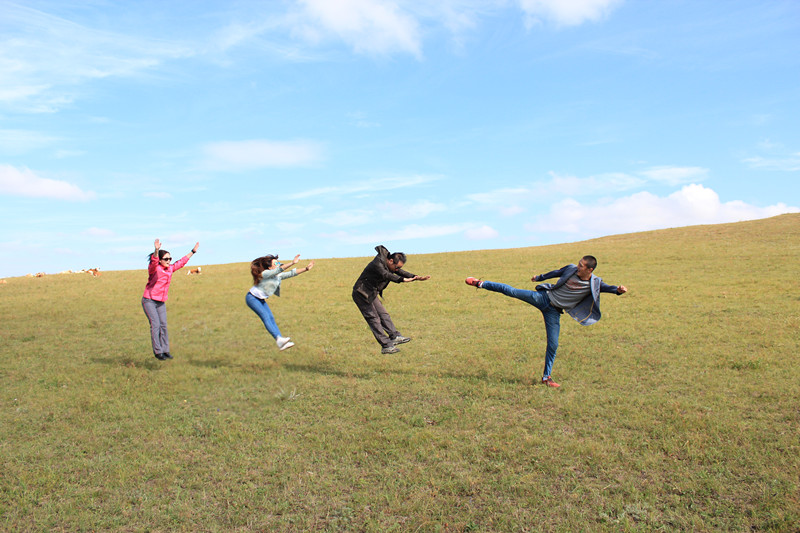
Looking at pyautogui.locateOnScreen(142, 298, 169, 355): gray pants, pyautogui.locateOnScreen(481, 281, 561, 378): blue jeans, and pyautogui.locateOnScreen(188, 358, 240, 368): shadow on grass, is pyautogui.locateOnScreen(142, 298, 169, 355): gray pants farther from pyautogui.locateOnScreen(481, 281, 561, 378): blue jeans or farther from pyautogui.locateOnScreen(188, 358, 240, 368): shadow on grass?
pyautogui.locateOnScreen(481, 281, 561, 378): blue jeans

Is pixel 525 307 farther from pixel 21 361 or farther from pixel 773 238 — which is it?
pixel 773 238

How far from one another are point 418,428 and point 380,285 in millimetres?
4891

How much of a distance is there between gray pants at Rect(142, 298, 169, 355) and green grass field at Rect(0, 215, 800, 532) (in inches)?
29.4

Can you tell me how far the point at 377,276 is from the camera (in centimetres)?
1334

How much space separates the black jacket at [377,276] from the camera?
13.1m

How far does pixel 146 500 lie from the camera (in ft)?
24.2

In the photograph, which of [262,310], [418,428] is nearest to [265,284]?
[262,310]

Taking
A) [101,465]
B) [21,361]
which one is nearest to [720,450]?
[101,465]

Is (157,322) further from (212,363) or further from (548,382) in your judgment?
(548,382)

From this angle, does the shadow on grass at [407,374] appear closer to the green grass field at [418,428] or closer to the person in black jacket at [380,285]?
the green grass field at [418,428]

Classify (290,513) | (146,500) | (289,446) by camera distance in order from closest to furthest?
1. (290,513)
2. (146,500)
3. (289,446)

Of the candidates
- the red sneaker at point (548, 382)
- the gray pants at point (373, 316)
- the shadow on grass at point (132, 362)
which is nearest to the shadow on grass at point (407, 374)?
the red sneaker at point (548, 382)

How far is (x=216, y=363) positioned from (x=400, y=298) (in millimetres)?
14843

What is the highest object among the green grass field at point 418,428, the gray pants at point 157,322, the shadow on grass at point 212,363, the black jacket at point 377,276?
the black jacket at point 377,276
